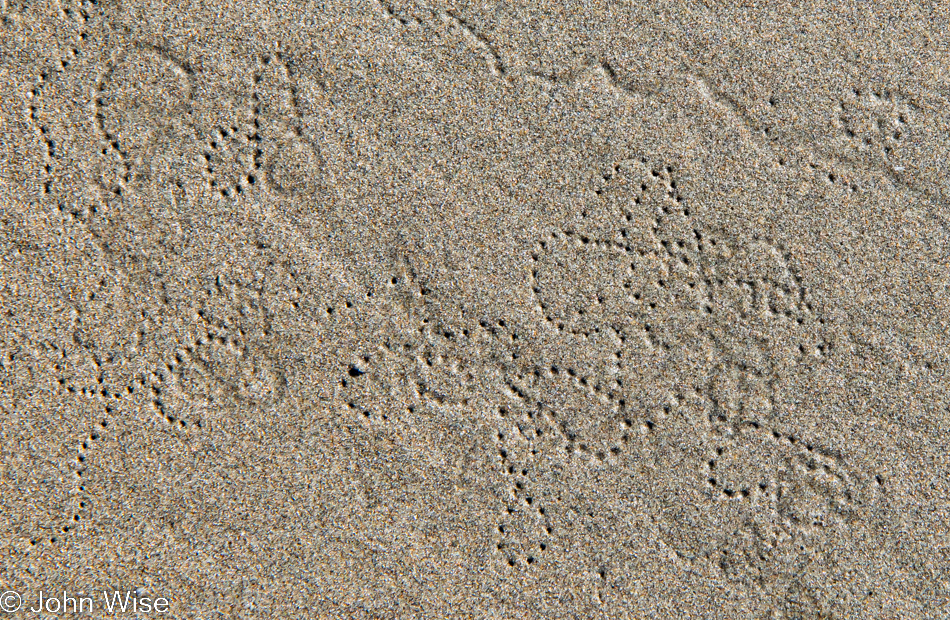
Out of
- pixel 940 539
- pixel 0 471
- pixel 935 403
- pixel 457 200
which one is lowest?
pixel 0 471

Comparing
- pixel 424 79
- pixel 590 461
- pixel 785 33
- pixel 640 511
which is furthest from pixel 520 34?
pixel 640 511

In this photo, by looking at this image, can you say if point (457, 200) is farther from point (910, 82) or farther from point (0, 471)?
point (0, 471)

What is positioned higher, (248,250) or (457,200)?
(457,200)

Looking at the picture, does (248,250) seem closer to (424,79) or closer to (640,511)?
(424,79)

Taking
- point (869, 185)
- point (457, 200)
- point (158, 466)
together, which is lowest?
point (158, 466)

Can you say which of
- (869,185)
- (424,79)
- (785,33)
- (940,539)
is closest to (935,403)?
(940,539)

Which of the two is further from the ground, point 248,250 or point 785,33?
point 785,33
